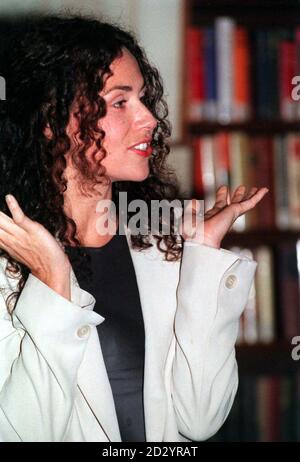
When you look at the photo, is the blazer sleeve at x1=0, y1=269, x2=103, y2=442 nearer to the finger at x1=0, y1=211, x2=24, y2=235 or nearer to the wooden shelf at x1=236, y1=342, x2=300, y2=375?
the finger at x1=0, y1=211, x2=24, y2=235

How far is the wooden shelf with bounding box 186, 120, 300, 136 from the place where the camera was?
4.46 ft

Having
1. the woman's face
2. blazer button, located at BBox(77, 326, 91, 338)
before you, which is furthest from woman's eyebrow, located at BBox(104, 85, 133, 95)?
blazer button, located at BBox(77, 326, 91, 338)

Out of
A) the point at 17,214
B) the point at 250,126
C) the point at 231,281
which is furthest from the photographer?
the point at 250,126

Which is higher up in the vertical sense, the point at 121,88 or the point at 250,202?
the point at 121,88

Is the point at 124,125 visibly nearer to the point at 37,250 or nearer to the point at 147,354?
the point at 37,250

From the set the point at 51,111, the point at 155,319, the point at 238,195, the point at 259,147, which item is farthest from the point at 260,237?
the point at 51,111

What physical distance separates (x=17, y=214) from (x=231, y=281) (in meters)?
0.34

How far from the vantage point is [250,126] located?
137 centimetres

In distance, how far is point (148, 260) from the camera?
3.40ft

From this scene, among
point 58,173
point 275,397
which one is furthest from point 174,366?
point 275,397

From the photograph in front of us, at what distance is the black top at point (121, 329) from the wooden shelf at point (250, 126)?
0.45 metres

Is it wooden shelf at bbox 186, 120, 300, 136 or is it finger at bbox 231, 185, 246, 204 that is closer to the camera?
finger at bbox 231, 185, 246, 204

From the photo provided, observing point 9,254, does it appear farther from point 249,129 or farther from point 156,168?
point 249,129

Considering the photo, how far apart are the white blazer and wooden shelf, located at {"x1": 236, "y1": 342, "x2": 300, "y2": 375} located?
0.40 m
